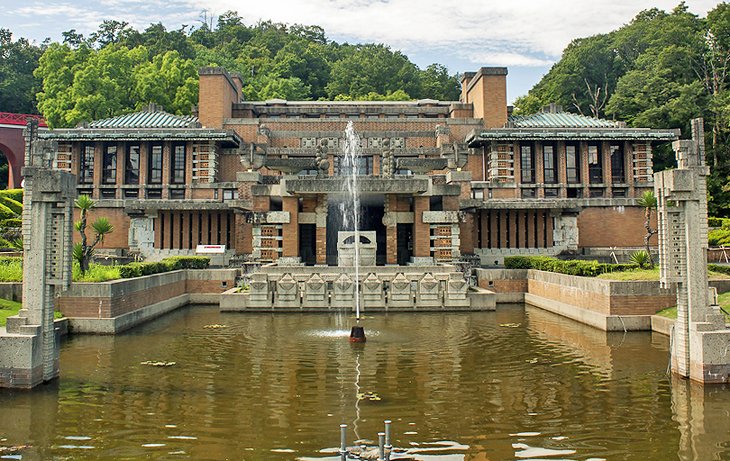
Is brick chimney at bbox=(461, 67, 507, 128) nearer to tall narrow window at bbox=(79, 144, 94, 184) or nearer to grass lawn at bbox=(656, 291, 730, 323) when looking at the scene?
grass lawn at bbox=(656, 291, 730, 323)

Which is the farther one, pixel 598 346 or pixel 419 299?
pixel 419 299

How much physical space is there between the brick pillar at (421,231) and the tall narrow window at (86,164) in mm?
21864

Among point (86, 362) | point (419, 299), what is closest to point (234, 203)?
point (419, 299)

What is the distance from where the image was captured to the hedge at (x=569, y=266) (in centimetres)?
2112

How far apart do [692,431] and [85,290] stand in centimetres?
1604

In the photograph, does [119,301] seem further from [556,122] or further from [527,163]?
[556,122]

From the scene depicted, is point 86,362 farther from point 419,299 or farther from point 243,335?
point 419,299

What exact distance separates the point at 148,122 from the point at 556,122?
26.9m

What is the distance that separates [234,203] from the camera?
3141cm

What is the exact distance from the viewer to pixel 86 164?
3791cm

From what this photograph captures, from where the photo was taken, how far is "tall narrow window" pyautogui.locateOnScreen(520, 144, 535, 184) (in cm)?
3747

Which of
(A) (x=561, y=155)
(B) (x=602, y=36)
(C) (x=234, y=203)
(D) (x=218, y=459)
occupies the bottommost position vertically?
(D) (x=218, y=459)

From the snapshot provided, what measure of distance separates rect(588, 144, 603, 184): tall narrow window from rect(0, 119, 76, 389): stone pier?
32617mm

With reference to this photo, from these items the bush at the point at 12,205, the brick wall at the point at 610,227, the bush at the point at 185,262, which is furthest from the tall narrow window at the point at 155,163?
the brick wall at the point at 610,227
